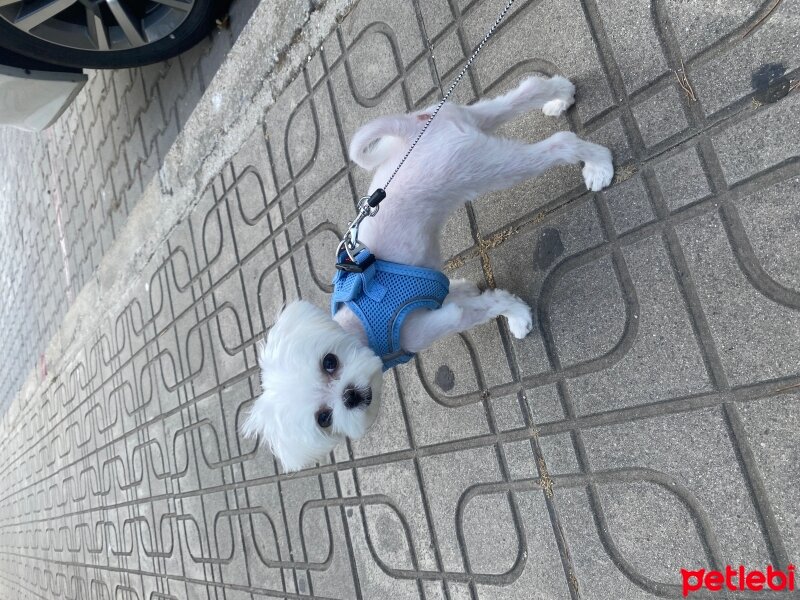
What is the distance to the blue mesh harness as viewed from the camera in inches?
79.0

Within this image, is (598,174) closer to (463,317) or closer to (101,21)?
(463,317)

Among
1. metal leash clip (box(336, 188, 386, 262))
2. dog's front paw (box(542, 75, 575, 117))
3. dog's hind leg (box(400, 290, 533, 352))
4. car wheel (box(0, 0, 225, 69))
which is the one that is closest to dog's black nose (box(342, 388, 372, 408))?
dog's hind leg (box(400, 290, 533, 352))

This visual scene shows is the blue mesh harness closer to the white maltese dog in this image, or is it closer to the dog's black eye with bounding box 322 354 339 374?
the white maltese dog

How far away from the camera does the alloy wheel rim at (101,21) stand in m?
3.64

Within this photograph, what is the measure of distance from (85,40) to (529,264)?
3443 millimetres

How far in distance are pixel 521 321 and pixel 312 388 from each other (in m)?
0.89

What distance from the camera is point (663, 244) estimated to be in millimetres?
1934

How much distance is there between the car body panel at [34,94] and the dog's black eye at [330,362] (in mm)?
3696

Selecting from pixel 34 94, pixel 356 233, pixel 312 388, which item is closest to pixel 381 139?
pixel 356 233

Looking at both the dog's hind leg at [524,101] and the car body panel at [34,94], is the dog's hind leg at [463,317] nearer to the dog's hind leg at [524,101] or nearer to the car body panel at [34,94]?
the dog's hind leg at [524,101]

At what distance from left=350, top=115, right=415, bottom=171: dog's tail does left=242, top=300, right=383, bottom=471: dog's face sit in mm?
600

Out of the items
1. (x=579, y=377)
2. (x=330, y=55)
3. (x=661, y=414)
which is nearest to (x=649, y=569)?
(x=661, y=414)

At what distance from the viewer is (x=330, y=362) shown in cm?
181

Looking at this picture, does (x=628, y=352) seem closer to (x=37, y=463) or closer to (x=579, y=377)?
(x=579, y=377)
